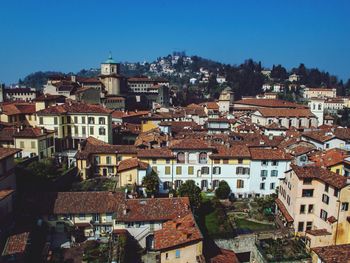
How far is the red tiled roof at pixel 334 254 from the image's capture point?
86.6 ft

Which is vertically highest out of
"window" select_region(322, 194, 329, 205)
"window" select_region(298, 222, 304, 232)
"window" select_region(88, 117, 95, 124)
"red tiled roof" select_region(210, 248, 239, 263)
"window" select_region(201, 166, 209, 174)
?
"window" select_region(88, 117, 95, 124)

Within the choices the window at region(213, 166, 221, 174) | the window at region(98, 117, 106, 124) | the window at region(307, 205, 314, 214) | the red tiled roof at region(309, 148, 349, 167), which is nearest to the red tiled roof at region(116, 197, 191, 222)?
the window at region(213, 166, 221, 174)

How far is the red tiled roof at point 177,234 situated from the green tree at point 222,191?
13700mm

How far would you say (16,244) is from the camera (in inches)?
1193

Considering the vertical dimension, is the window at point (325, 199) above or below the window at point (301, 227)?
above

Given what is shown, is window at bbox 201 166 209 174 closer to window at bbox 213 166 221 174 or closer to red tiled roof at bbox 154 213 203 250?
window at bbox 213 166 221 174

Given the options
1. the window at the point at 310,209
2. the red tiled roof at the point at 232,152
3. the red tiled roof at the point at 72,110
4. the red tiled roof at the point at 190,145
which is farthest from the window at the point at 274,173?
the red tiled roof at the point at 72,110

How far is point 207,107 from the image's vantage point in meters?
109

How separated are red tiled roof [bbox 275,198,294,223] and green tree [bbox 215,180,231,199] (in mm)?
6513

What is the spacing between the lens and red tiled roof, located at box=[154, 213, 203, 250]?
3095 cm

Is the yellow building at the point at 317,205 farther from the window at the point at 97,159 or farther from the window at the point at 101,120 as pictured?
the window at the point at 101,120

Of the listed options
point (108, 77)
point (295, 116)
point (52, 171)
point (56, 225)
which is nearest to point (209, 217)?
point (56, 225)

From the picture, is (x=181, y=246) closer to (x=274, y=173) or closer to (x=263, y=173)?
(x=263, y=173)

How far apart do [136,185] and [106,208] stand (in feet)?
28.8
